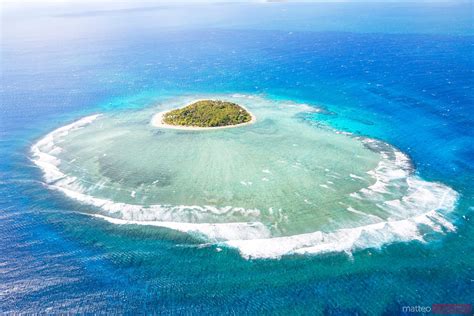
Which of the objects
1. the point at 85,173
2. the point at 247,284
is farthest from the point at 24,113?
the point at 247,284

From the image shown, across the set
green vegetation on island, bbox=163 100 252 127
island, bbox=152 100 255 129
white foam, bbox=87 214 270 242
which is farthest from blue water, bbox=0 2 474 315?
green vegetation on island, bbox=163 100 252 127

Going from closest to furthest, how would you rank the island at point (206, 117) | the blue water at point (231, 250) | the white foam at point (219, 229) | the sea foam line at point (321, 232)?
the blue water at point (231, 250) < the sea foam line at point (321, 232) < the white foam at point (219, 229) < the island at point (206, 117)

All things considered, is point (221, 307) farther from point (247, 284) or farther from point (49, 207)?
point (49, 207)

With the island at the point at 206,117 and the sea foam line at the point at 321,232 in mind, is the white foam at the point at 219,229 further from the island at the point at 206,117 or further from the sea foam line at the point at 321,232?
the island at the point at 206,117

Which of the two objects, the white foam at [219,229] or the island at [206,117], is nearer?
the white foam at [219,229]

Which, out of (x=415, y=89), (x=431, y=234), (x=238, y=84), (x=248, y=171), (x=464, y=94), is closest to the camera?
(x=431, y=234)

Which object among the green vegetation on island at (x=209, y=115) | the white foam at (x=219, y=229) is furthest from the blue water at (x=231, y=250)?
the green vegetation on island at (x=209, y=115)

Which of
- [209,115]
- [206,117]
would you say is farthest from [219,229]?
[209,115]
